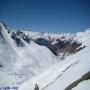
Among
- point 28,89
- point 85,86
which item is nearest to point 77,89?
point 85,86

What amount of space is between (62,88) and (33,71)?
160480mm

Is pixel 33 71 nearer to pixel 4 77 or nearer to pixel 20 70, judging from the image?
pixel 20 70

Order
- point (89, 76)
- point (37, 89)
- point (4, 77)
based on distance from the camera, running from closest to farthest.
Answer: point (89, 76)
point (37, 89)
point (4, 77)

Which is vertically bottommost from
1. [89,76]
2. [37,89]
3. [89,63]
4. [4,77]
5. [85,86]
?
[85,86]

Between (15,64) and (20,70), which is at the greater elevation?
(15,64)

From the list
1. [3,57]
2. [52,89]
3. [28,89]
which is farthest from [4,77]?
[52,89]

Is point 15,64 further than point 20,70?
Yes

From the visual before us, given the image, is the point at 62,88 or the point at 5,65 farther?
the point at 5,65

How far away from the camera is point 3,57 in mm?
195125

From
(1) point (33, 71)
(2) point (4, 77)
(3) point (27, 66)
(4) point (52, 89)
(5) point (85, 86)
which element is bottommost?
(5) point (85, 86)

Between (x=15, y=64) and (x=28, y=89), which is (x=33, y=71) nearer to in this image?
(x=15, y=64)

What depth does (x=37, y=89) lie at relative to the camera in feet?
108

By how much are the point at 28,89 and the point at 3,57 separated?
163 m

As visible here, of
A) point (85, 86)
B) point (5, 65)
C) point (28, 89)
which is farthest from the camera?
point (5, 65)
